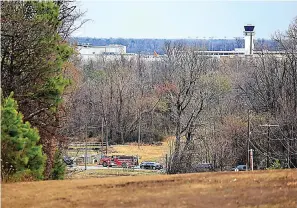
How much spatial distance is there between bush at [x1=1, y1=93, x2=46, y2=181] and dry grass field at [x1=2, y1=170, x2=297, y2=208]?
1.40m

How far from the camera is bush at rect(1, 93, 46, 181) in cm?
1042

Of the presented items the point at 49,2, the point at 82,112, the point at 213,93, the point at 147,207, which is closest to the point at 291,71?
the point at 213,93

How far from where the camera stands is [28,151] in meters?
11.1

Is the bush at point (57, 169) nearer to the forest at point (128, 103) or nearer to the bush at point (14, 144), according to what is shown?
the forest at point (128, 103)

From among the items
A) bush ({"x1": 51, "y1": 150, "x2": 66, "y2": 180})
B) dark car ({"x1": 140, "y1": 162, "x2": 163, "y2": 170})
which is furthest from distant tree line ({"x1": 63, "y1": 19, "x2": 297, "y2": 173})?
bush ({"x1": 51, "y1": 150, "x2": 66, "y2": 180})

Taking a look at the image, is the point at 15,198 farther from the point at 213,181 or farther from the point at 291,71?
the point at 291,71

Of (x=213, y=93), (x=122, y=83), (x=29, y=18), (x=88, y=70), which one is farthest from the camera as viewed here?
(x=88, y=70)

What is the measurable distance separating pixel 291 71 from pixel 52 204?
29.1m

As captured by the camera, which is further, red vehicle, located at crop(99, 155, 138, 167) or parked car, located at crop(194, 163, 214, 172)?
red vehicle, located at crop(99, 155, 138, 167)

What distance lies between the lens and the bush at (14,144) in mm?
10422

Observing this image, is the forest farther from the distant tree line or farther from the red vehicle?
the red vehicle

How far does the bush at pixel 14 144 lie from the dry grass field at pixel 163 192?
4.60 feet

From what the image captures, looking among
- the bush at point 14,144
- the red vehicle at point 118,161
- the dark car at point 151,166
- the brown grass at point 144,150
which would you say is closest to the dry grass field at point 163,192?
the bush at point 14,144

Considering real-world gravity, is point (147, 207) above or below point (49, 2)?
below
